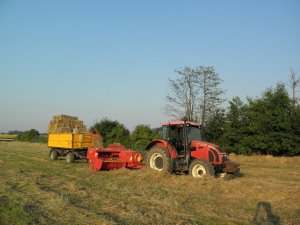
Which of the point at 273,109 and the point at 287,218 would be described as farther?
the point at 273,109

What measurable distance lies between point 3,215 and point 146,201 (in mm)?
2808

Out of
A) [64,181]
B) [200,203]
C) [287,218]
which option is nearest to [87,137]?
[64,181]

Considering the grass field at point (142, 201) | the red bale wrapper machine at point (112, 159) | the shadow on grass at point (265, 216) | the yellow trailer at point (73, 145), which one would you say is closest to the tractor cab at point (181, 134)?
the grass field at point (142, 201)

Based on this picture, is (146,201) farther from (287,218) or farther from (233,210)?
(287,218)

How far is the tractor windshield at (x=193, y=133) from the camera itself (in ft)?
40.0

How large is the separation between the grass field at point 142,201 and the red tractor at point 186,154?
684 mm

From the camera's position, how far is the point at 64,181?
10.5 m

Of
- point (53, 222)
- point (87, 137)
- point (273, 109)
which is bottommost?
point (53, 222)

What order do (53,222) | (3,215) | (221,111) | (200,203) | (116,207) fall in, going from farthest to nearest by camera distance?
1. (221,111)
2. (200,203)
3. (116,207)
4. (3,215)
5. (53,222)

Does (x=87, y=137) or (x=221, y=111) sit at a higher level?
(x=221, y=111)

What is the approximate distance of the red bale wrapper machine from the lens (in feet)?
44.4

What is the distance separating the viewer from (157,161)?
12.4 m

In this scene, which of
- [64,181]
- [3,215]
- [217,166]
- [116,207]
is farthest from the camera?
[217,166]

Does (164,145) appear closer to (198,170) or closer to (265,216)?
(198,170)
